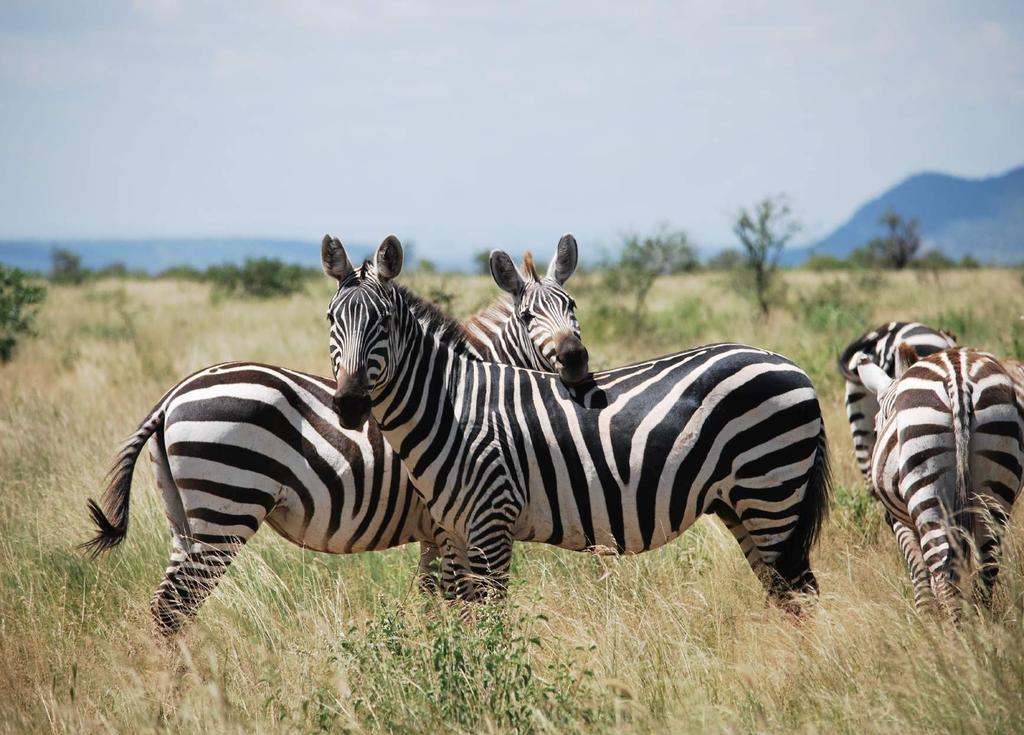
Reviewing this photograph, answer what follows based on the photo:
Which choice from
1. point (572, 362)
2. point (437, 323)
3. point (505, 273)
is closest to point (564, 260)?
point (505, 273)

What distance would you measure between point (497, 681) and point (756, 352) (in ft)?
7.40

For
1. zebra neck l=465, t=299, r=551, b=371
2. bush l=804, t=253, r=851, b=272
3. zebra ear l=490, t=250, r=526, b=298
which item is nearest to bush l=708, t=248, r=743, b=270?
bush l=804, t=253, r=851, b=272

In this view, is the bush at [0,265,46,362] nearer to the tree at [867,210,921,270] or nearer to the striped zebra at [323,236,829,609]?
the striped zebra at [323,236,829,609]

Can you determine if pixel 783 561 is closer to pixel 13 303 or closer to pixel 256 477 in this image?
pixel 256 477

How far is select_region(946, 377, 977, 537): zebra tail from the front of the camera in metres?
3.91

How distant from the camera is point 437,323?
4.88m

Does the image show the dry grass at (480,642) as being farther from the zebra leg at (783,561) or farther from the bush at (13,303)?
the bush at (13,303)

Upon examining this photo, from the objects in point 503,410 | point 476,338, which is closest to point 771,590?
point 503,410

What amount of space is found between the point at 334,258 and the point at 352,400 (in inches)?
37.0

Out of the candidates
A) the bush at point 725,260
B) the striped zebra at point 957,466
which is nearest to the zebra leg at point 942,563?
Result: the striped zebra at point 957,466

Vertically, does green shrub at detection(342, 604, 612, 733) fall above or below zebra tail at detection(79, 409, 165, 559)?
below

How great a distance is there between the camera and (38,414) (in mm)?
9430

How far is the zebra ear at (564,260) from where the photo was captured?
19.8 feet

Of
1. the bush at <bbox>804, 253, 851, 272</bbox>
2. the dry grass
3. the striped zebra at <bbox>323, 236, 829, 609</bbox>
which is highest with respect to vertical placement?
the bush at <bbox>804, 253, 851, 272</bbox>
